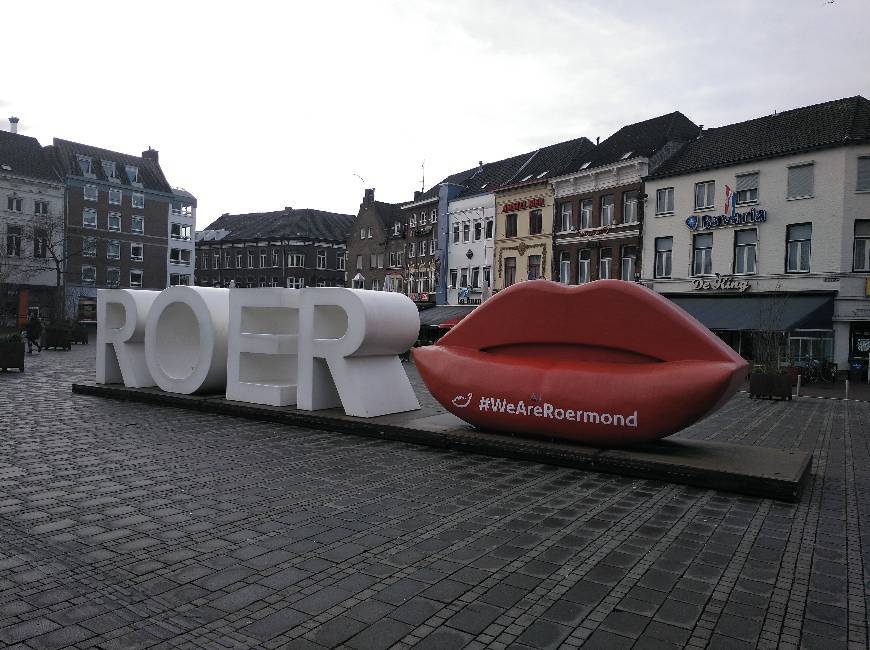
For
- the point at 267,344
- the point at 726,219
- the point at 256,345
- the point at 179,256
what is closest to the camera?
the point at 267,344

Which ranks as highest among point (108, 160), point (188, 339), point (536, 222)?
point (108, 160)

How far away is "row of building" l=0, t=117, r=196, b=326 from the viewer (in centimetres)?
5375

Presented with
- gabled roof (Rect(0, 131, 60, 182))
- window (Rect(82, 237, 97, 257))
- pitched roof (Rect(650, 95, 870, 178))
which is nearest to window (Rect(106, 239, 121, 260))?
window (Rect(82, 237, 97, 257))

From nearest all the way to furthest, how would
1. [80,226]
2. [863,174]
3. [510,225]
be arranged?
[863,174] → [510,225] → [80,226]

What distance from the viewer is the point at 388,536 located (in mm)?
5652

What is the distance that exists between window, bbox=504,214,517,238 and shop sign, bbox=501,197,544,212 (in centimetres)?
45

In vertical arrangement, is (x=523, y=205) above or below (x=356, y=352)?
above

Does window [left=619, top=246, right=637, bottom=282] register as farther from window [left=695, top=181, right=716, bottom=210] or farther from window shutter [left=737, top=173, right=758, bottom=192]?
window shutter [left=737, top=173, right=758, bottom=192]

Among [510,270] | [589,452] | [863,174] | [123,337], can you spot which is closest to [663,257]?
[863,174]

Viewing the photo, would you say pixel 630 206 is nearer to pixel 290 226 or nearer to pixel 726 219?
pixel 726 219

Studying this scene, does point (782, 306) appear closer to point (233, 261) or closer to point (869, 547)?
point (869, 547)

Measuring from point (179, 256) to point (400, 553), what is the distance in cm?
7053

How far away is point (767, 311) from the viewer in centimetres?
2673

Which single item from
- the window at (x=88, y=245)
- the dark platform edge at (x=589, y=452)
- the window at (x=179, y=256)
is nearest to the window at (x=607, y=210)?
the dark platform edge at (x=589, y=452)
